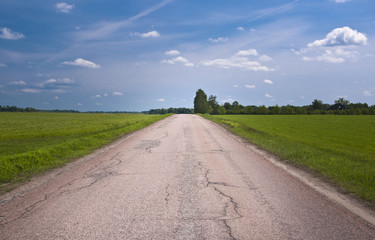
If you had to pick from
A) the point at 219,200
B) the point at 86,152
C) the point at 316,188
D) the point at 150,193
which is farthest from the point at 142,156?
the point at 316,188

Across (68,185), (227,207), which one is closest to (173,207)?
(227,207)

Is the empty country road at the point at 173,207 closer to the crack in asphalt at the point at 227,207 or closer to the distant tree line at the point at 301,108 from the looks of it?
the crack in asphalt at the point at 227,207

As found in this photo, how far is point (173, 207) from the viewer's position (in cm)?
450

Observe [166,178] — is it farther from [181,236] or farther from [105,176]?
[181,236]

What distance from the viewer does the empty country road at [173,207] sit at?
359 cm

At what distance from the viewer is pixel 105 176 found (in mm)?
6855

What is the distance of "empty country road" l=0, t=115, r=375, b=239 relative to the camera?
11.8 ft

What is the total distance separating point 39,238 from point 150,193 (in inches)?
89.7

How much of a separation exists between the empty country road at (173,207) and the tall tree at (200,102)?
391ft

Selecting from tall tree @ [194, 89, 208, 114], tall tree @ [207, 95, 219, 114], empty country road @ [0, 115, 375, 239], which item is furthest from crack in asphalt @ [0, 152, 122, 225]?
tall tree @ [207, 95, 219, 114]

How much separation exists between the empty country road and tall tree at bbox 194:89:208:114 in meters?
119

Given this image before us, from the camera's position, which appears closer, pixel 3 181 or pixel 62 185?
pixel 62 185

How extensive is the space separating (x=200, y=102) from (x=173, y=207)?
123924mm

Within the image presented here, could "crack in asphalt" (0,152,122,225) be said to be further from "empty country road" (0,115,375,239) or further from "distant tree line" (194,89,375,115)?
"distant tree line" (194,89,375,115)
